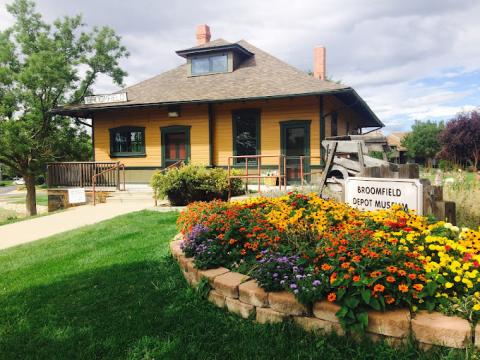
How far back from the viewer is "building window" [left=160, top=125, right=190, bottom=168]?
17047mm

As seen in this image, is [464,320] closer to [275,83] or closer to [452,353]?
[452,353]

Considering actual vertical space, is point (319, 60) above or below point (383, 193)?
above

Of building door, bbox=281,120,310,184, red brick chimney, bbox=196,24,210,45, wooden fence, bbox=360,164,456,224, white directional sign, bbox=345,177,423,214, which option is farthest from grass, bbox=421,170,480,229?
red brick chimney, bbox=196,24,210,45

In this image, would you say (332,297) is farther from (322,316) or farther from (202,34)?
(202,34)

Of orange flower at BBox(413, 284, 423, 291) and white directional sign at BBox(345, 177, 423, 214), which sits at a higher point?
white directional sign at BBox(345, 177, 423, 214)

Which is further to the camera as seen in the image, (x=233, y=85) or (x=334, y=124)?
(x=334, y=124)

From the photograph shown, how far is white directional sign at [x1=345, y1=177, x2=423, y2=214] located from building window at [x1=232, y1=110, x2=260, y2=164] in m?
11.0

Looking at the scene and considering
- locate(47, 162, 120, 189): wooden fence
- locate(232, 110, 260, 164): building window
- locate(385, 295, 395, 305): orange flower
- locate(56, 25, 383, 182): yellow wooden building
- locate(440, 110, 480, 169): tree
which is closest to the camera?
locate(385, 295, 395, 305): orange flower

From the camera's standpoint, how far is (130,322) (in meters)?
3.33

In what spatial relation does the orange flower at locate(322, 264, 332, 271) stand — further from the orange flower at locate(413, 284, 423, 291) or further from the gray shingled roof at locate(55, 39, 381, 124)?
the gray shingled roof at locate(55, 39, 381, 124)

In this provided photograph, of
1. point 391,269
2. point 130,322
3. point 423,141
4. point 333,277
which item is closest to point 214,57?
point 130,322

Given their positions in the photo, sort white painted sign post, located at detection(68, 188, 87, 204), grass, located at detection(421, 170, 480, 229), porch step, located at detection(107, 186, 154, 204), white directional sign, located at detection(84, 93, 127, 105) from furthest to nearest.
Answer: white directional sign, located at detection(84, 93, 127, 105) → white painted sign post, located at detection(68, 188, 87, 204) → porch step, located at detection(107, 186, 154, 204) → grass, located at detection(421, 170, 480, 229)

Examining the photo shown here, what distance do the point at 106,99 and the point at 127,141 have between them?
2146 millimetres

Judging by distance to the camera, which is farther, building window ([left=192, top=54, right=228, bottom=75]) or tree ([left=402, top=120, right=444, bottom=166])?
tree ([left=402, top=120, right=444, bottom=166])
